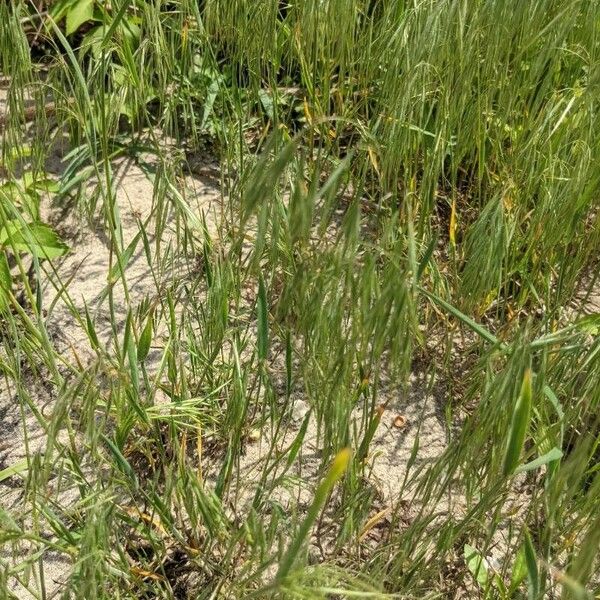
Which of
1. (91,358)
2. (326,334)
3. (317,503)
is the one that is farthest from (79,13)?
(317,503)

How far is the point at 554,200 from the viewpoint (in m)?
1.59

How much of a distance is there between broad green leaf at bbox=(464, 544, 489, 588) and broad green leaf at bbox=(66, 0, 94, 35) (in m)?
1.34

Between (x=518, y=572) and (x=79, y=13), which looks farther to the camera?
(x=79, y=13)

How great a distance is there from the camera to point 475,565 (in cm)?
140

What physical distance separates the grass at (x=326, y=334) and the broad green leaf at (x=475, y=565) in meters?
0.03

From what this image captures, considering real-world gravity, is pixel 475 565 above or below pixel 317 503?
below

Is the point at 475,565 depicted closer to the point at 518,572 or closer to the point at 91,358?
the point at 518,572

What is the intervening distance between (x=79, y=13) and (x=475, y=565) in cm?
139

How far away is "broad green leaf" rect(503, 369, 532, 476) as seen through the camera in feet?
3.16

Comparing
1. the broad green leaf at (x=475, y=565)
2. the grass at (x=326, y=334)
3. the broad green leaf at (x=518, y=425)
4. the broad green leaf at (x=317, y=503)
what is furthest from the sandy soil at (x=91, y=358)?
the broad green leaf at (x=317, y=503)

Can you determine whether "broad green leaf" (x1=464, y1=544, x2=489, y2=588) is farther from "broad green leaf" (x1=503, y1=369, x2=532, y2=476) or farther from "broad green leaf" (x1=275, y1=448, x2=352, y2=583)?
"broad green leaf" (x1=275, y1=448, x2=352, y2=583)

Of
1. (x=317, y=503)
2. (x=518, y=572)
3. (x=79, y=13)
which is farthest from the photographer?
(x=79, y=13)

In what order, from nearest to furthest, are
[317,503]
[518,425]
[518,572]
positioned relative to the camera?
[317,503]
[518,425]
[518,572]

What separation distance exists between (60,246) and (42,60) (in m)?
0.78
